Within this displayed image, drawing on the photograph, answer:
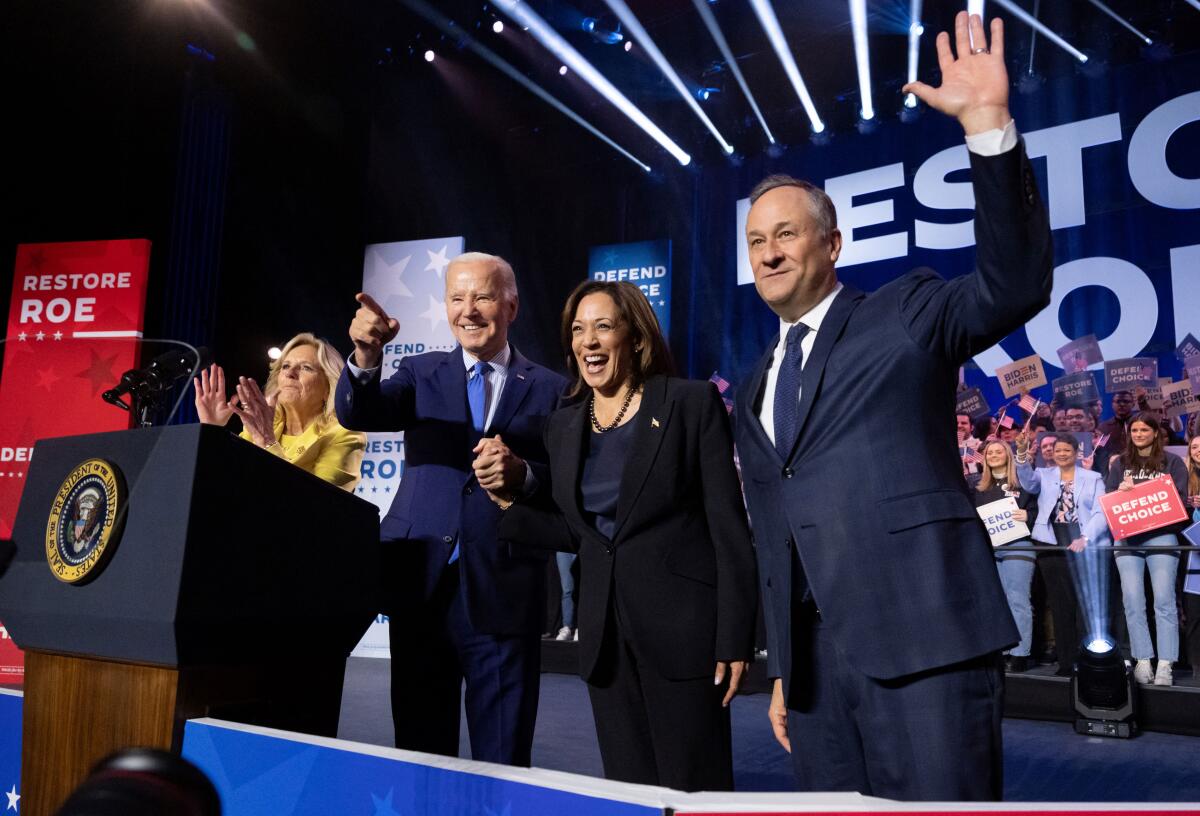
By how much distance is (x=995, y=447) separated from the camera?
618 centimetres

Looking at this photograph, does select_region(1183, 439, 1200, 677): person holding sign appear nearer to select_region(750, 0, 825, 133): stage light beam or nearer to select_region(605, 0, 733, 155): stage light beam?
select_region(750, 0, 825, 133): stage light beam

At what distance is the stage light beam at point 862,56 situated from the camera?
7.54m

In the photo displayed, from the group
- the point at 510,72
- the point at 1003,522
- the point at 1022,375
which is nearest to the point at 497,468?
the point at 1003,522

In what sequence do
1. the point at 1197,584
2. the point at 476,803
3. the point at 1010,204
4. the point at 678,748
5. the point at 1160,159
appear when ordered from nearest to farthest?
the point at 476,803
the point at 1010,204
the point at 678,748
the point at 1197,584
the point at 1160,159

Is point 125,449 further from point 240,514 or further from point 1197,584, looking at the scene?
point 1197,584

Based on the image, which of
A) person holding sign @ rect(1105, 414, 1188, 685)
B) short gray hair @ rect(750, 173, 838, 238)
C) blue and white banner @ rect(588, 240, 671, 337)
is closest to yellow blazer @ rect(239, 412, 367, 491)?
short gray hair @ rect(750, 173, 838, 238)

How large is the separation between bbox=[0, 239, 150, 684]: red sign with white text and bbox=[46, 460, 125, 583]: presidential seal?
421 cm

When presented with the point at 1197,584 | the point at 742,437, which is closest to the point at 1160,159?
the point at 1197,584

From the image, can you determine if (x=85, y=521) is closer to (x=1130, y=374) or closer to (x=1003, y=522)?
(x=1003, y=522)

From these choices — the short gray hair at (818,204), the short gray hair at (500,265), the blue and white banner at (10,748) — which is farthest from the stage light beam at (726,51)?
the blue and white banner at (10,748)

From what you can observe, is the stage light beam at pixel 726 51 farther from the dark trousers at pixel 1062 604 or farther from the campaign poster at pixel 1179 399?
the dark trousers at pixel 1062 604

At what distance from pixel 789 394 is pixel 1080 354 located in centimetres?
650

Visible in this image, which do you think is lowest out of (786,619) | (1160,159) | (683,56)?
(786,619)

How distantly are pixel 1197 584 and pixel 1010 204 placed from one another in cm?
498
